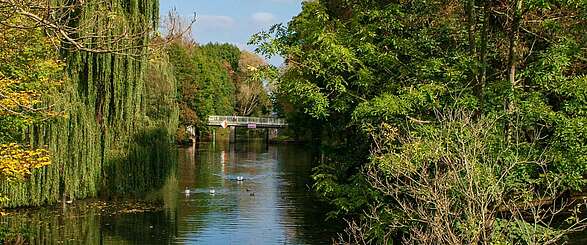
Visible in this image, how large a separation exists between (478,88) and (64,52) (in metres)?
12.3

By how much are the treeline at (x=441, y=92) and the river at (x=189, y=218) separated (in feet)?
17.7

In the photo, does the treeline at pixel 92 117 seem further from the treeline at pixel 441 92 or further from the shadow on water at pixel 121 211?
the treeline at pixel 441 92

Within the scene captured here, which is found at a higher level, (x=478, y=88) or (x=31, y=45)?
(x=31, y=45)

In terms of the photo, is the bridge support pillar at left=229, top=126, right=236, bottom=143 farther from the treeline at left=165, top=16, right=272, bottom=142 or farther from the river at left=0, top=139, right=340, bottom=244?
the river at left=0, top=139, right=340, bottom=244

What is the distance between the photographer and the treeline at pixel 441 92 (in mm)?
10516

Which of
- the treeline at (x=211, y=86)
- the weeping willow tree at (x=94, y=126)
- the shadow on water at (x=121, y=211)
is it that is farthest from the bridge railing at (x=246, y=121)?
the weeping willow tree at (x=94, y=126)

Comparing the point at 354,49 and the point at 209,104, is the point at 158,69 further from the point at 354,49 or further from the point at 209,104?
the point at 209,104

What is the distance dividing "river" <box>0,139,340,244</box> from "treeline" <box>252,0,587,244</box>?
5400 mm

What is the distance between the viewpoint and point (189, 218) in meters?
21.2

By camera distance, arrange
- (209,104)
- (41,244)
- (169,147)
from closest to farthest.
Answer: (41,244)
(169,147)
(209,104)

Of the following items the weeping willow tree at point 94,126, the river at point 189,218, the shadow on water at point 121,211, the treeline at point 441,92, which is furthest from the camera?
the weeping willow tree at point 94,126

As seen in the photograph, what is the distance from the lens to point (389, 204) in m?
12.4

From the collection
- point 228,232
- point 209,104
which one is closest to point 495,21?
point 228,232

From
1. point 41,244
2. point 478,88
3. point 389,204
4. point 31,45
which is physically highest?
point 31,45
